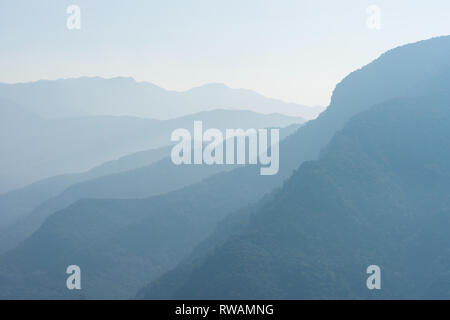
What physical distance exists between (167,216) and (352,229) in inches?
1722

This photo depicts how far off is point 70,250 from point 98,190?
50322 millimetres

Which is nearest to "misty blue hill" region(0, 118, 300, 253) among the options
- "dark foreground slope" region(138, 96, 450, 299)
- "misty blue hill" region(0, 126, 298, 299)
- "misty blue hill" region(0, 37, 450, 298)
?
"misty blue hill" region(0, 126, 298, 299)

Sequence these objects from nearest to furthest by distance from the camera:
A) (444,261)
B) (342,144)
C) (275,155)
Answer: (444,261) < (342,144) < (275,155)

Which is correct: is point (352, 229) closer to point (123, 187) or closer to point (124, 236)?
point (124, 236)

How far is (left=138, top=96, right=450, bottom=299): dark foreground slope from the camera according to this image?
46.9 m

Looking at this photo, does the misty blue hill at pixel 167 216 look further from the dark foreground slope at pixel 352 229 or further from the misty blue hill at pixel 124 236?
the dark foreground slope at pixel 352 229

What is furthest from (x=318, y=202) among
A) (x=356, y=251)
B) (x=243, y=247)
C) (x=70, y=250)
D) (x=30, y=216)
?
(x=30, y=216)

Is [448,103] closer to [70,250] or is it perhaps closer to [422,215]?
[422,215]

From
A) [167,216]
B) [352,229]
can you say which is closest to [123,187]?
[167,216]

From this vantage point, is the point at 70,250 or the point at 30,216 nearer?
the point at 70,250

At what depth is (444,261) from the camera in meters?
47.9

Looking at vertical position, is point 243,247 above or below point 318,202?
below

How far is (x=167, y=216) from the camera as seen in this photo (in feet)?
291
